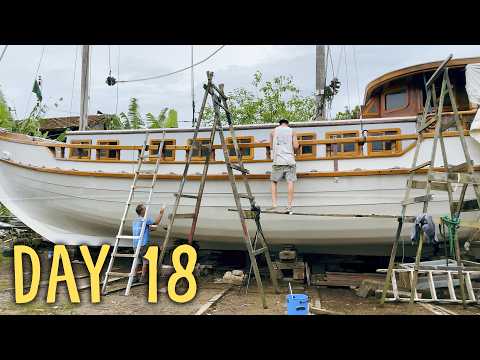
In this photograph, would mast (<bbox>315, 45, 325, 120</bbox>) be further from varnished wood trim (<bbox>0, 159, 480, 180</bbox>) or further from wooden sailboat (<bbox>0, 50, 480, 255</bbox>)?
varnished wood trim (<bbox>0, 159, 480, 180</bbox>)

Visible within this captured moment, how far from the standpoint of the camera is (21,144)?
816cm

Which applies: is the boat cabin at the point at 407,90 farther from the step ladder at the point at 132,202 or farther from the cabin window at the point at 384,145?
the step ladder at the point at 132,202

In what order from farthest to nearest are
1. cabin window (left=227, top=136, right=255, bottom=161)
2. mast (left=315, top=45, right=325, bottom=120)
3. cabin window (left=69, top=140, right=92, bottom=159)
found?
mast (left=315, top=45, right=325, bottom=120)
cabin window (left=69, top=140, right=92, bottom=159)
cabin window (left=227, top=136, right=255, bottom=161)

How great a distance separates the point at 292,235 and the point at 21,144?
19.8 ft

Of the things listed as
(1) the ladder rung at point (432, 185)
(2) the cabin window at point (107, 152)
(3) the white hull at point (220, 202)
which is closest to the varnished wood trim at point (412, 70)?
(3) the white hull at point (220, 202)

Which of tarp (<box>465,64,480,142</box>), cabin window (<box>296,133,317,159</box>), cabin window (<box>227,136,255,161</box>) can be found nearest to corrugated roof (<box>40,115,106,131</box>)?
cabin window (<box>227,136,255,161</box>)

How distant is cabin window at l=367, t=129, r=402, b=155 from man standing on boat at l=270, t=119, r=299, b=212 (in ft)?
5.04

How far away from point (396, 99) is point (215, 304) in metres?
5.82

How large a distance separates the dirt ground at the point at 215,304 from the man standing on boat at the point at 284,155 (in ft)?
4.97

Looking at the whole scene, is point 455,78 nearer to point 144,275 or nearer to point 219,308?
point 219,308

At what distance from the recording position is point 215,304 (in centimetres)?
545

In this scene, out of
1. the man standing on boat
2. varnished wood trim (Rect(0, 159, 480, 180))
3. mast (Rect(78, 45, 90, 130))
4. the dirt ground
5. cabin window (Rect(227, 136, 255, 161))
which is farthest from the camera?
mast (Rect(78, 45, 90, 130))

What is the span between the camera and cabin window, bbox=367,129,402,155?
21.9ft

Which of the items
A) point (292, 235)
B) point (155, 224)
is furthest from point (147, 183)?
point (292, 235)
